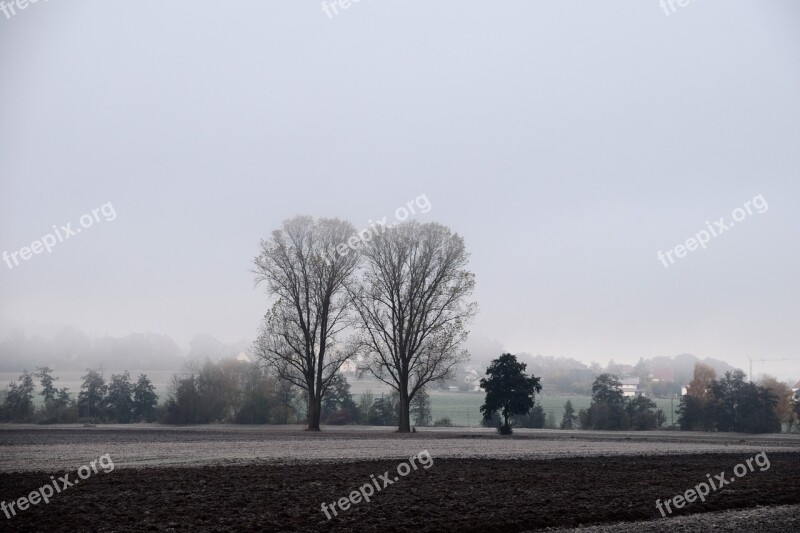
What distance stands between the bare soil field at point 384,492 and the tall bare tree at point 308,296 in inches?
968

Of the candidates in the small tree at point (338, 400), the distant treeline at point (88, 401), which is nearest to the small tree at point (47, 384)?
the distant treeline at point (88, 401)

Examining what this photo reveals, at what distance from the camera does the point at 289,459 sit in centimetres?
2248

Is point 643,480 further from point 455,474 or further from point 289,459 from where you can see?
point 289,459

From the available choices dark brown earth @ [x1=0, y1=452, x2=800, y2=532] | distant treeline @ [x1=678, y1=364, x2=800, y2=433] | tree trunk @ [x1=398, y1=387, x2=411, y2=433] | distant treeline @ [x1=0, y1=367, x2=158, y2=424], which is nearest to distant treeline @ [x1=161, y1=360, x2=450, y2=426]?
distant treeline @ [x1=0, y1=367, x2=158, y2=424]

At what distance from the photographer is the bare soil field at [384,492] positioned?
13555mm

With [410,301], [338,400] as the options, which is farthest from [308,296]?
[338,400]

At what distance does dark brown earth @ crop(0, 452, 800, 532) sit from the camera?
1338cm

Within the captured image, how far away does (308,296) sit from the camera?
4988 centimetres

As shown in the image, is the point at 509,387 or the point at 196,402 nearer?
the point at 509,387

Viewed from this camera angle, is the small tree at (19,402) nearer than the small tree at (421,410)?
Yes

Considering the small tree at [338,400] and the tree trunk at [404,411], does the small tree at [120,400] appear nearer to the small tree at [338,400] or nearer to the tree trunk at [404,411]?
the small tree at [338,400]

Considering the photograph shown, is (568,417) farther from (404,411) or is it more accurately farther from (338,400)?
(404,411)

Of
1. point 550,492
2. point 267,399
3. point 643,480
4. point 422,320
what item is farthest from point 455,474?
point 267,399

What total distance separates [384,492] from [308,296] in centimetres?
3383
